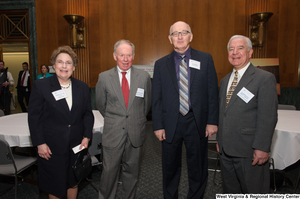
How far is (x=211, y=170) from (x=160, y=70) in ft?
6.37

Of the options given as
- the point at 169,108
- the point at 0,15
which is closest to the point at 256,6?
the point at 169,108

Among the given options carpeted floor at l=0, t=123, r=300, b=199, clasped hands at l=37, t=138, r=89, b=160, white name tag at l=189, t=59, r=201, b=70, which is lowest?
carpeted floor at l=0, t=123, r=300, b=199

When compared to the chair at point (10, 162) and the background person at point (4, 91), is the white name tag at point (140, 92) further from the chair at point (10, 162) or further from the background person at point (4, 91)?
the background person at point (4, 91)

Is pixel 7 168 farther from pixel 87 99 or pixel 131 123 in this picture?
pixel 131 123

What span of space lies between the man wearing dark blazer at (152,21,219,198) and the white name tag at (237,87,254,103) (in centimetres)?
27

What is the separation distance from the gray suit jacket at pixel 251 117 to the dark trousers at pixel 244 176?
0.09 m

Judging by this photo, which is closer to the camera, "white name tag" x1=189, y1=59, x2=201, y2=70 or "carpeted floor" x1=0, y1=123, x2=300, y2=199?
"white name tag" x1=189, y1=59, x2=201, y2=70

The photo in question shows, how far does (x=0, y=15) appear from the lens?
6.42m

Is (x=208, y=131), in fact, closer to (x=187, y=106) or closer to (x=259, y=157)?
(x=187, y=106)

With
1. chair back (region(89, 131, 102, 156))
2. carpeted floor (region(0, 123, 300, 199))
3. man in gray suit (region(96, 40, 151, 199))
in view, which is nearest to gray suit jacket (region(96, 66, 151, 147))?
man in gray suit (region(96, 40, 151, 199))

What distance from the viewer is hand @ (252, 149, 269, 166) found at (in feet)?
4.92

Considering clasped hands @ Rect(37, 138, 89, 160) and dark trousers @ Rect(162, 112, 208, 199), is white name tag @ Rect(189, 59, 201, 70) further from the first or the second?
clasped hands @ Rect(37, 138, 89, 160)

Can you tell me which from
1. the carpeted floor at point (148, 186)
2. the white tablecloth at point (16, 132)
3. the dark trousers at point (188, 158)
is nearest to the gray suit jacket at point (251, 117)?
the dark trousers at point (188, 158)

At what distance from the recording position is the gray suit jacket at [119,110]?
1.86 m
